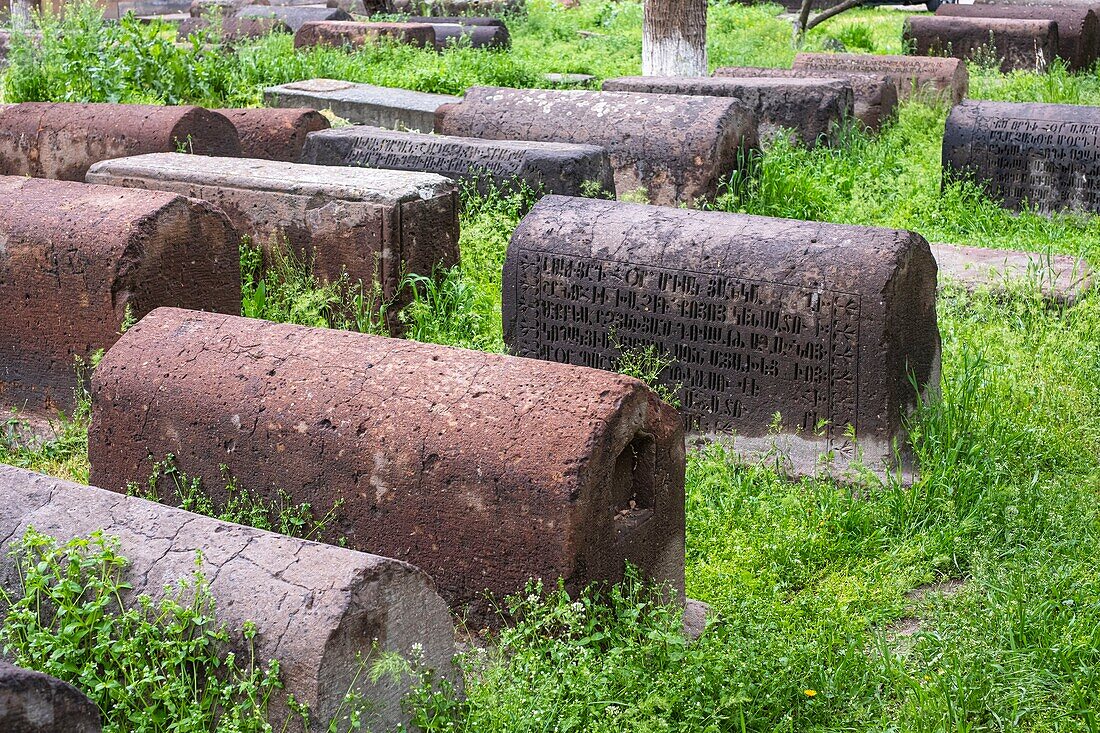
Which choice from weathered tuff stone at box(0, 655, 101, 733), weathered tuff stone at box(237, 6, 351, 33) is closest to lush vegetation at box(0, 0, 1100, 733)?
weathered tuff stone at box(0, 655, 101, 733)

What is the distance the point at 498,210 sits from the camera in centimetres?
765

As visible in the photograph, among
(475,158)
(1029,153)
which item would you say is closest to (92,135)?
(475,158)

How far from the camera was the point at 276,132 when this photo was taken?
8.98 metres

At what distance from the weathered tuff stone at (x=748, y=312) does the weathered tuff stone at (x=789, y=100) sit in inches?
191

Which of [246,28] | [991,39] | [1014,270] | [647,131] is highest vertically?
[246,28]

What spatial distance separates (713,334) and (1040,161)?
15.0 ft

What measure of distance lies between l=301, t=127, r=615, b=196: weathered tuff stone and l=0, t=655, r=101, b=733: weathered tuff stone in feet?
18.0

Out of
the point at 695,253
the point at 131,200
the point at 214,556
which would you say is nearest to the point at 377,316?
the point at 131,200

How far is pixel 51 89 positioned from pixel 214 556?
8.61 metres

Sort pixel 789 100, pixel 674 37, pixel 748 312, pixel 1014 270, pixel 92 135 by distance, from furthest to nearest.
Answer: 1. pixel 674 37
2. pixel 789 100
3. pixel 92 135
4. pixel 1014 270
5. pixel 748 312

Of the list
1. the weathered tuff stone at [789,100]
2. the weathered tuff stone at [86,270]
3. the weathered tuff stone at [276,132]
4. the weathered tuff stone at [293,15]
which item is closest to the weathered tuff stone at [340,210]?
the weathered tuff stone at [86,270]

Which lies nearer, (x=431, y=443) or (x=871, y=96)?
(x=431, y=443)

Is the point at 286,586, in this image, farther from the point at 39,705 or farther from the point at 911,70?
the point at 911,70

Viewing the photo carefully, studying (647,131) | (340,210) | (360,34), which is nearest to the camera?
(340,210)
